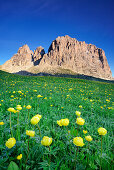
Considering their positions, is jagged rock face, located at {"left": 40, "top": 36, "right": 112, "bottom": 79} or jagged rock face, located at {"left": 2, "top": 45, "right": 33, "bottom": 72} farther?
jagged rock face, located at {"left": 2, "top": 45, "right": 33, "bottom": 72}

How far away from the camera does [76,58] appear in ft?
489

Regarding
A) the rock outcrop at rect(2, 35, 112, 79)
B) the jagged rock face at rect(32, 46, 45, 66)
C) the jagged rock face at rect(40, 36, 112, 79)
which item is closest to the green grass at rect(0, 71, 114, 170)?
the rock outcrop at rect(2, 35, 112, 79)

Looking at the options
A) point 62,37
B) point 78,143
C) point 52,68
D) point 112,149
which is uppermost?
point 62,37

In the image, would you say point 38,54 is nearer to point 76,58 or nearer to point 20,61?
point 20,61

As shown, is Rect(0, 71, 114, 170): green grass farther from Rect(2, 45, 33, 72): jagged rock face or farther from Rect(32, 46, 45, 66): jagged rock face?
Rect(32, 46, 45, 66): jagged rock face

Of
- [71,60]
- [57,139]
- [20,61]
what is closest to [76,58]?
[71,60]

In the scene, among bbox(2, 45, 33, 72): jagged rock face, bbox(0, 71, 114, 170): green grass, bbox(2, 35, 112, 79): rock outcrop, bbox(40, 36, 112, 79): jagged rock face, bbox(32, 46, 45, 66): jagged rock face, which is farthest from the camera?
bbox(32, 46, 45, 66): jagged rock face

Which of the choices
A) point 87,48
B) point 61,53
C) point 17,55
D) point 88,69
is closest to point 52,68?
point 61,53

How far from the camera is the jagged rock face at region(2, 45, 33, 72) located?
17425cm

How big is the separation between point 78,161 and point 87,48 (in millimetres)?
189982

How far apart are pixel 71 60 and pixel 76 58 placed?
10.1 meters

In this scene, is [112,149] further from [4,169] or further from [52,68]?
[52,68]

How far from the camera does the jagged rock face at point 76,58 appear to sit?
5768 inches

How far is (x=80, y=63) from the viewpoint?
493ft
